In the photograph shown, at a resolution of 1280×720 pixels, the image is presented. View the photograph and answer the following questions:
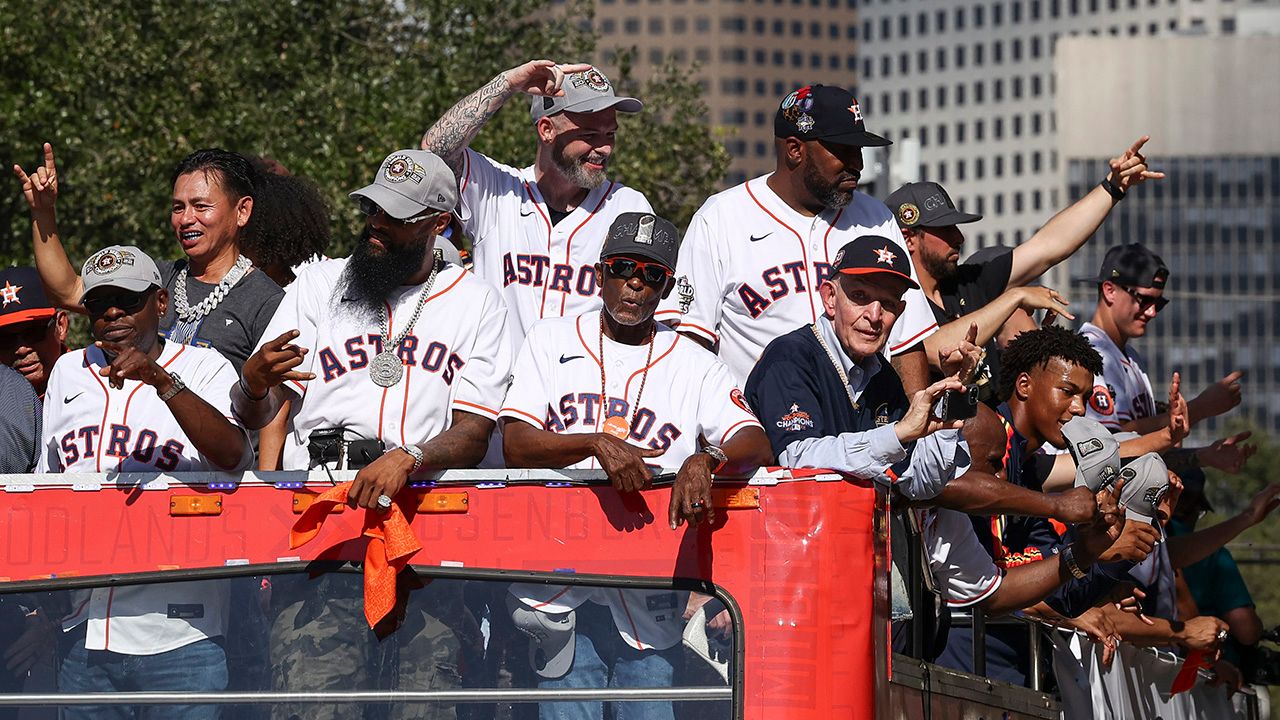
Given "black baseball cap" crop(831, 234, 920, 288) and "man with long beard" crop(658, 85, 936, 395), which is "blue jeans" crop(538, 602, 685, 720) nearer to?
"black baseball cap" crop(831, 234, 920, 288)

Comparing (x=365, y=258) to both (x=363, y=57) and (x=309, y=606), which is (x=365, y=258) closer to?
(x=309, y=606)

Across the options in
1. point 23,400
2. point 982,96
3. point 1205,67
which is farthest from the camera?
point 982,96

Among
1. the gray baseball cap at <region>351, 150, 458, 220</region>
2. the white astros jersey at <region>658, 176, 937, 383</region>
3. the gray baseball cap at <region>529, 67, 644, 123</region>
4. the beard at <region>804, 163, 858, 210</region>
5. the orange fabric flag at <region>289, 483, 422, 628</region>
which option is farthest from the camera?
the gray baseball cap at <region>529, 67, 644, 123</region>

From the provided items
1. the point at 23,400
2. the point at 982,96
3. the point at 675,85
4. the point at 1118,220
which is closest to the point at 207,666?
the point at 23,400

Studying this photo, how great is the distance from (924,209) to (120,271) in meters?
3.82

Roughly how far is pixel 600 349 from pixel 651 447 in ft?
1.23

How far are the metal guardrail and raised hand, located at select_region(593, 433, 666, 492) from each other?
53 centimetres

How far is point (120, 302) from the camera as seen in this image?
6098mm

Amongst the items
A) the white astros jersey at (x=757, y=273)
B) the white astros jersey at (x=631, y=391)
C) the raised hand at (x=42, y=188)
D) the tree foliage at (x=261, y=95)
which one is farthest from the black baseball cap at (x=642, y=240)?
the tree foliage at (x=261, y=95)

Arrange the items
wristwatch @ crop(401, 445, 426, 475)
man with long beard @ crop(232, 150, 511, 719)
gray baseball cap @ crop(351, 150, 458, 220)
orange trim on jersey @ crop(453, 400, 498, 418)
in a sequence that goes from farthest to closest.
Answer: gray baseball cap @ crop(351, 150, 458, 220) < orange trim on jersey @ crop(453, 400, 498, 418) < man with long beard @ crop(232, 150, 511, 719) < wristwatch @ crop(401, 445, 426, 475)

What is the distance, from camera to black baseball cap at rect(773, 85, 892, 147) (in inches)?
277

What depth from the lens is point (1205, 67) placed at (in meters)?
153

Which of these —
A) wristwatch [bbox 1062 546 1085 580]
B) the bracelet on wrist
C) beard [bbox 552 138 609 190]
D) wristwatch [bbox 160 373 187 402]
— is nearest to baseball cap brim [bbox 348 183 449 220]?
wristwatch [bbox 160 373 187 402]

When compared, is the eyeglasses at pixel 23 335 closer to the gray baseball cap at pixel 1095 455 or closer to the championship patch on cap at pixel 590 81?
the championship patch on cap at pixel 590 81
